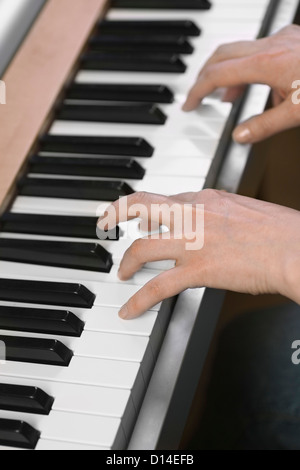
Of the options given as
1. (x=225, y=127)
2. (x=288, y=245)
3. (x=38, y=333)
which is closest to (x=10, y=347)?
(x=38, y=333)

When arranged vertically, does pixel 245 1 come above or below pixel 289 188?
above

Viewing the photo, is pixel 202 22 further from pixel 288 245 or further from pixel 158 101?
pixel 288 245

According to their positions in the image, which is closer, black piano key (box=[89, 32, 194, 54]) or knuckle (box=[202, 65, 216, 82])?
knuckle (box=[202, 65, 216, 82])

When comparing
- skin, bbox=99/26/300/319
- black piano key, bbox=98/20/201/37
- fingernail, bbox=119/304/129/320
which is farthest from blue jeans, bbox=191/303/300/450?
black piano key, bbox=98/20/201/37

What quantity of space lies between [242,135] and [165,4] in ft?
1.46

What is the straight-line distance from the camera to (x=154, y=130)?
156cm

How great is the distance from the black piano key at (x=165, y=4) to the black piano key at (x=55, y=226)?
0.65 metres

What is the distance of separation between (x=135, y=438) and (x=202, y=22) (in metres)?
0.96

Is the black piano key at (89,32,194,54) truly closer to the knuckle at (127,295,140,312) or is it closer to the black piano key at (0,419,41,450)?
the knuckle at (127,295,140,312)

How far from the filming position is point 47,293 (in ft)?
4.20

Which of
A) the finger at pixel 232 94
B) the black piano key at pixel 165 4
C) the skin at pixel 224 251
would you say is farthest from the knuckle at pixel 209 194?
Answer: the black piano key at pixel 165 4

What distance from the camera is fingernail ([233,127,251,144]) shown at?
1.55 metres

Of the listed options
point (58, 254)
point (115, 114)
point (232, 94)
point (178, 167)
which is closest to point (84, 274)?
point (58, 254)

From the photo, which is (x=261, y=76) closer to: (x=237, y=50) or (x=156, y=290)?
(x=237, y=50)
